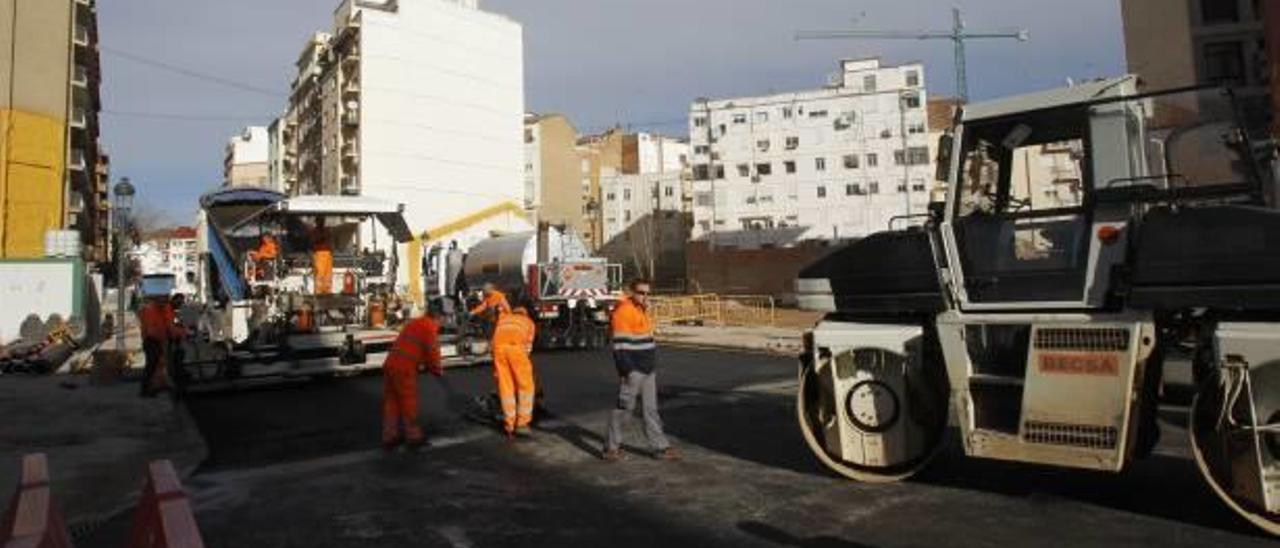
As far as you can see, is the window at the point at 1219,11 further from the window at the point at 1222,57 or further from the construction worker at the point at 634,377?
the construction worker at the point at 634,377

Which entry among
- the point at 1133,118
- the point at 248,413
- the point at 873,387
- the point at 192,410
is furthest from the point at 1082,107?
the point at 192,410

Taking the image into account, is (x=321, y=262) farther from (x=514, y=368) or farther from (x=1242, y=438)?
(x=1242, y=438)

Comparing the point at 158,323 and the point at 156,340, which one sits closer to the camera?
the point at 156,340

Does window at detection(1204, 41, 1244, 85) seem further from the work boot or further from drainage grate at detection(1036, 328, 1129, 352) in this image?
drainage grate at detection(1036, 328, 1129, 352)

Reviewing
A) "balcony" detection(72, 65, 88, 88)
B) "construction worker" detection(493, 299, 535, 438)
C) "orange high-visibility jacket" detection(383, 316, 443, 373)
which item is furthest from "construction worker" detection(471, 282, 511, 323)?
"balcony" detection(72, 65, 88, 88)

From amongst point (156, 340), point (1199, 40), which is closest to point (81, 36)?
point (156, 340)

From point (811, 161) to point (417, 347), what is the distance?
237 ft

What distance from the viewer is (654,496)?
7.22m

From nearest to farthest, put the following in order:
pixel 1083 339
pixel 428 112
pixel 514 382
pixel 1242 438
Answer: pixel 1242 438 < pixel 1083 339 < pixel 514 382 < pixel 428 112

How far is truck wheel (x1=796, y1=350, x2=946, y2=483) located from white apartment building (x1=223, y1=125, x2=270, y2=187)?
104709 millimetres

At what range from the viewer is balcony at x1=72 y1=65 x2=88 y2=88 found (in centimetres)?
4803

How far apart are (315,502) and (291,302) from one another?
8505 millimetres

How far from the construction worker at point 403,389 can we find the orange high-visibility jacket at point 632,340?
2103 millimetres

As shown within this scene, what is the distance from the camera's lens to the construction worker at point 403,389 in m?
9.52
